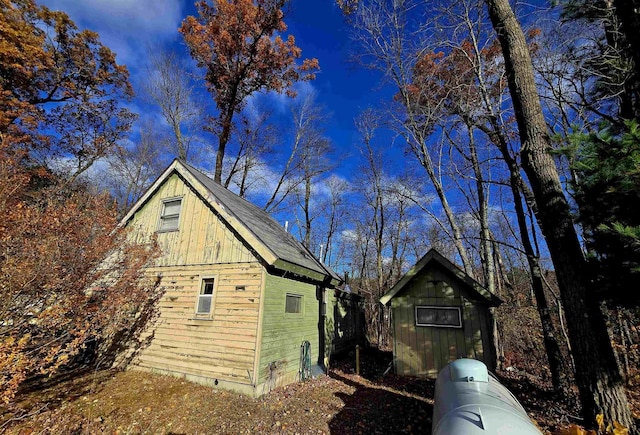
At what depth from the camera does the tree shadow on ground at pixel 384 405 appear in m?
6.19

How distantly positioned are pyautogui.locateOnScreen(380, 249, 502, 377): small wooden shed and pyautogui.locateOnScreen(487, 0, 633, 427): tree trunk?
14.6 ft

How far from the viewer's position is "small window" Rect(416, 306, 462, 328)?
9.53 metres

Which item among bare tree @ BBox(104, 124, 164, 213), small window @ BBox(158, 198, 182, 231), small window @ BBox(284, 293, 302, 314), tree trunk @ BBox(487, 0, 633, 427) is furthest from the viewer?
bare tree @ BBox(104, 124, 164, 213)

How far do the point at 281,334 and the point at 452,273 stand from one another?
574 centimetres

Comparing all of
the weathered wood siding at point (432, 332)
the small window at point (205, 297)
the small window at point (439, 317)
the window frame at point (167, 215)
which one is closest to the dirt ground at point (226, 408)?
the weathered wood siding at point (432, 332)

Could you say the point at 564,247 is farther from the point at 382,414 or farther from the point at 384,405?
the point at 384,405

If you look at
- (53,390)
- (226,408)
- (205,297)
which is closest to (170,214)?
(205,297)

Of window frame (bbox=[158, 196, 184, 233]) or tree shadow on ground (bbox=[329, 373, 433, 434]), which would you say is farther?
window frame (bbox=[158, 196, 184, 233])

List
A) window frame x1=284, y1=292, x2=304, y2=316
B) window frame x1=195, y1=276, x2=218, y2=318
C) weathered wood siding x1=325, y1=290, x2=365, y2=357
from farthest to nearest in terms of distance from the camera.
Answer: weathered wood siding x1=325, y1=290, x2=365, y2=357 → window frame x1=284, y1=292, x2=304, y2=316 → window frame x1=195, y1=276, x2=218, y2=318

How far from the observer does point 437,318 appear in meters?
9.75

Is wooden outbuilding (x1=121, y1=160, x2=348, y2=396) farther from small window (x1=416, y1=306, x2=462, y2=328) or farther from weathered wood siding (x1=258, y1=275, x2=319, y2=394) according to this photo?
small window (x1=416, y1=306, x2=462, y2=328)

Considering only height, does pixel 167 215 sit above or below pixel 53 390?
above

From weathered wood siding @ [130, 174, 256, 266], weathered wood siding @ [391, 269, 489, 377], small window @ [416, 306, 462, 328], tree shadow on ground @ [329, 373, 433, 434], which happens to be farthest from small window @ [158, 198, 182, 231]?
small window @ [416, 306, 462, 328]

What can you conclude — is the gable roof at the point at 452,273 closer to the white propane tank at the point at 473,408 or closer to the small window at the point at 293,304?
the small window at the point at 293,304
